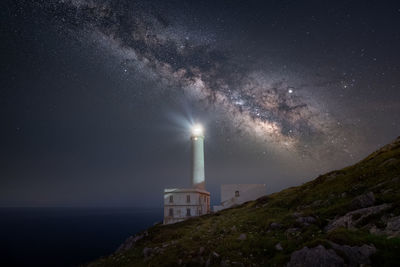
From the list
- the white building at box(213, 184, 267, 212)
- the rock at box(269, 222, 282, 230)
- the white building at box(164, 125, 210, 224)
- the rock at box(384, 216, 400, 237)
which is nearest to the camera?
the rock at box(384, 216, 400, 237)

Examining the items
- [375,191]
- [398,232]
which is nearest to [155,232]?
[375,191]

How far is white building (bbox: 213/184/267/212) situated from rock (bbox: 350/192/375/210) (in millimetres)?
31192

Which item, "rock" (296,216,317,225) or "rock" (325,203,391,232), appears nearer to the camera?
"rock" (325,203,391,232)

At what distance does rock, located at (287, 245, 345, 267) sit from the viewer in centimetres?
1173

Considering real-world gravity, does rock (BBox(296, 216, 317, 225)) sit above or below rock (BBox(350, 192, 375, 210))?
below

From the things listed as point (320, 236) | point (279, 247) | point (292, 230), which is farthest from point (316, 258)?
point (292, 230)

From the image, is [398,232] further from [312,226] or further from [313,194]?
[313,194]

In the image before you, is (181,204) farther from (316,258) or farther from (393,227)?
(393,227)

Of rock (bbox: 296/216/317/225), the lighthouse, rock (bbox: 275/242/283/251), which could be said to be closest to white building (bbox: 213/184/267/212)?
the lighthouse

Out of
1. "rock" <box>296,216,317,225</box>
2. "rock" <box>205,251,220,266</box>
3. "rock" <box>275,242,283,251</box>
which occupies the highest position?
"rock" <box>296,216,317,225</box>

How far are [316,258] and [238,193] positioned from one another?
38.0 metres

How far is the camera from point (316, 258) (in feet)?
40.1

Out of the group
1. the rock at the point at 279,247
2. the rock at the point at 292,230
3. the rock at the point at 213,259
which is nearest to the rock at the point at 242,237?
the rock at the point at 213,259

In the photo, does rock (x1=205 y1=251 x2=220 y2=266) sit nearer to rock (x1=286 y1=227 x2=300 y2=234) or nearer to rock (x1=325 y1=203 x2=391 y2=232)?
rock (x1=286 y1=227 x2=300 y2=234)
